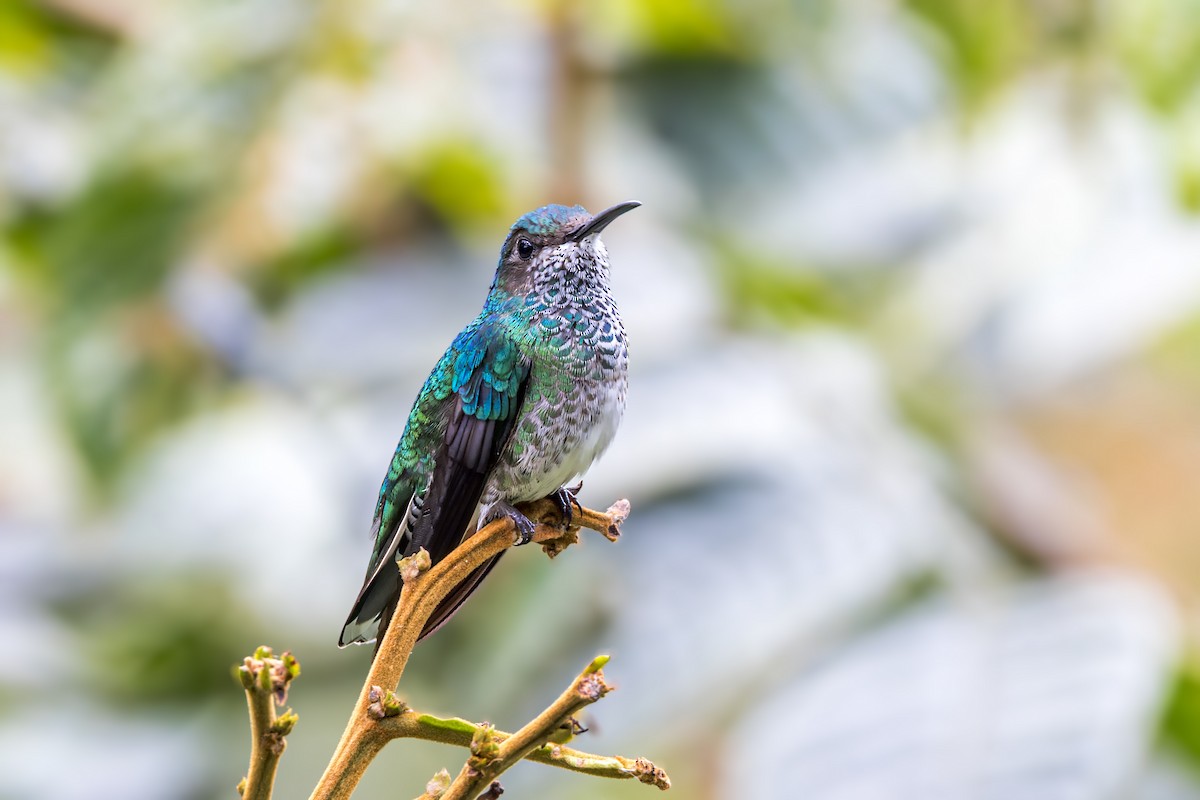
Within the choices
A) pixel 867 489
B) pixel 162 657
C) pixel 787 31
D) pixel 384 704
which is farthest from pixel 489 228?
pixel 384 704

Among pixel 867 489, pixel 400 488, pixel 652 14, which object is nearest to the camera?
pixel 400 488

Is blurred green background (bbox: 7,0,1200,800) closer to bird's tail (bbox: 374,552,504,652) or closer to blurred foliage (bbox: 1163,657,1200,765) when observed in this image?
blurred foliage (bbox: 1163,657,1200,765)

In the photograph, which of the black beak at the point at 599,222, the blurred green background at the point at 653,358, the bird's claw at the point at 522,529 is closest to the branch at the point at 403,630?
the bird's claw at the point at 522,529

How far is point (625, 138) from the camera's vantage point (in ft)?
8.77

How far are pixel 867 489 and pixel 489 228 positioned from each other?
82 cm

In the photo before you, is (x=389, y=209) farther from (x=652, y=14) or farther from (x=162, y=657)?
(x=162, y=657)

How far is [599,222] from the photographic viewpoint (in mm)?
704

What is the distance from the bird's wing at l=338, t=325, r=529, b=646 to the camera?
2.01ft

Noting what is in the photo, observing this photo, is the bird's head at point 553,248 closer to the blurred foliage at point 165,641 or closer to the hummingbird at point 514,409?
the hummingbird at point 514,409

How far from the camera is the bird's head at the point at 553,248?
0.75m

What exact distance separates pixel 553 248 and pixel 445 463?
163 millimetres

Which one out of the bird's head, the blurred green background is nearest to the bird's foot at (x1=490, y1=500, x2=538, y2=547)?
the bird's head

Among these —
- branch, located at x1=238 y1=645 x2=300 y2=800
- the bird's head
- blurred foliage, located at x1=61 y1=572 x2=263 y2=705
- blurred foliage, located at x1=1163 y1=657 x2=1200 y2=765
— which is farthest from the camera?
blurred foliage, located at x1=61 y1=572 x2=263 y2=705

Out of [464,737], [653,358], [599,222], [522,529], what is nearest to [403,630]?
[464,737]
